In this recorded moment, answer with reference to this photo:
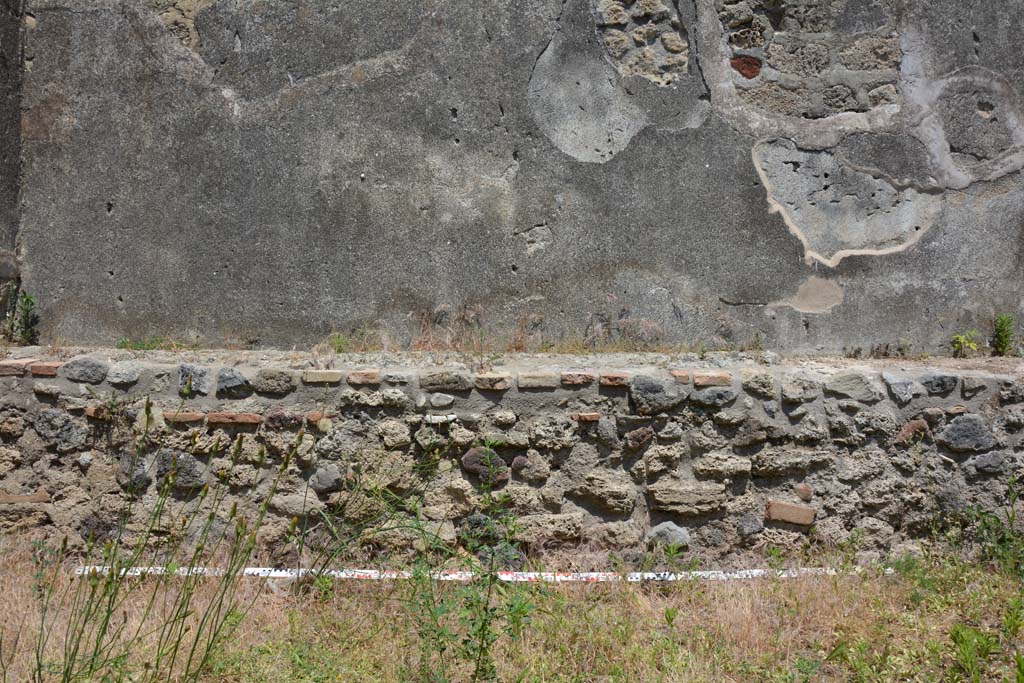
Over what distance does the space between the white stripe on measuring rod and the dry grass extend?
41mm

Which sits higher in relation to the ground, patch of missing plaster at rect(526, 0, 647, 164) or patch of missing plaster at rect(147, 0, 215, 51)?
patch of missing plaster at rect(147, 0, 215, 51)

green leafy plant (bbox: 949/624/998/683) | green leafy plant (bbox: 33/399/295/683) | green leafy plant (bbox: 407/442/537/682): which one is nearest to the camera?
green leafy plant (bbox: 33/399/295/683)

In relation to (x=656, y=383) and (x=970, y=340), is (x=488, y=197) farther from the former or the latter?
(x=970, y=340)

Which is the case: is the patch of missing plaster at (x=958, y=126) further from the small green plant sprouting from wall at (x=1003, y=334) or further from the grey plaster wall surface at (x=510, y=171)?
the small green plant sprouting from wall at (x=1003, y=334)

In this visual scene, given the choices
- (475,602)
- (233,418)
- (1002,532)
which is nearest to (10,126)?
(233,418)

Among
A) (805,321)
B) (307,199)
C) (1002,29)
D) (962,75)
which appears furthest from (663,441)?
(1002,29)

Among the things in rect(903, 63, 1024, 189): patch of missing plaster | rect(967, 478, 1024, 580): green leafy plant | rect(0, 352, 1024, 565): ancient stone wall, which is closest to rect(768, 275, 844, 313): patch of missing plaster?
rect(0, 352, 1024, 565): ancient stone wall

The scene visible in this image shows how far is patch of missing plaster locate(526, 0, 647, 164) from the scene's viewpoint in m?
4.06

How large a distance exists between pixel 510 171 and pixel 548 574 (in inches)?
77.7

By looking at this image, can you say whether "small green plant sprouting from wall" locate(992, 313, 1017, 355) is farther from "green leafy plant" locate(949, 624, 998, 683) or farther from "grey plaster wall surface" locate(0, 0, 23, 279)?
"grey plaster wall surface" locate(0, 0, 23, 279)

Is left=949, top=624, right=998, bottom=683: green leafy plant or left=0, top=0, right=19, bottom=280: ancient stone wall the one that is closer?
left=949, top=624, right=998, bottom=683: green leafy plant

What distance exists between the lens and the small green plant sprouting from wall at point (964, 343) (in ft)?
13.4

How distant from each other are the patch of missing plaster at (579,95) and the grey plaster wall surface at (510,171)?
1 cm

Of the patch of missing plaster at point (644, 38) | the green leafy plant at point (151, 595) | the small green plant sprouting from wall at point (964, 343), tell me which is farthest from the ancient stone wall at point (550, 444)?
the patch of missing plaster at point (644, 38)
